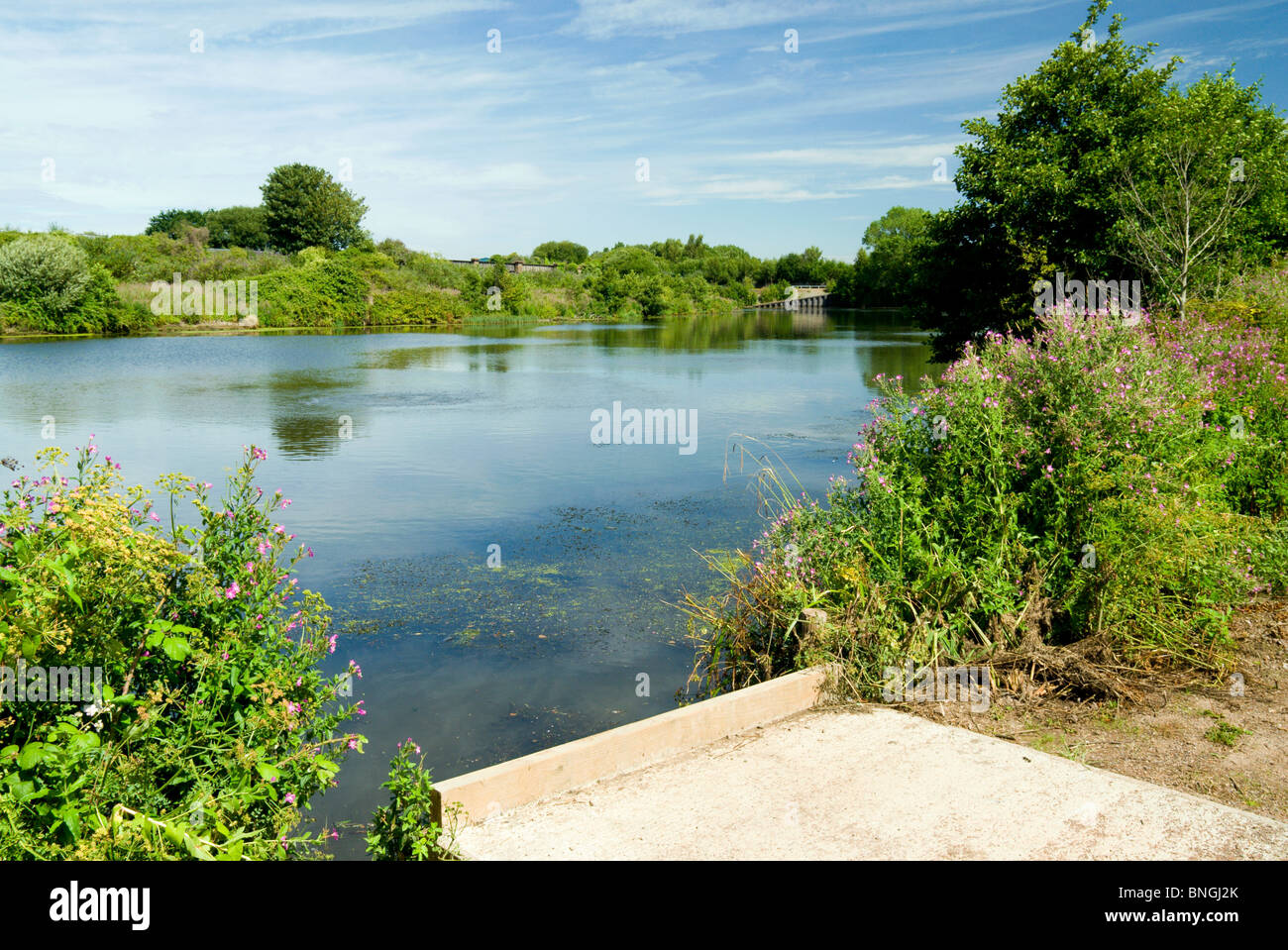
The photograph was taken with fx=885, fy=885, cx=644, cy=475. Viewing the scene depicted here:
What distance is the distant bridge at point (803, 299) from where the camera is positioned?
130m

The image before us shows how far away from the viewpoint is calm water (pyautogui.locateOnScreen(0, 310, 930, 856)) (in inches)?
253

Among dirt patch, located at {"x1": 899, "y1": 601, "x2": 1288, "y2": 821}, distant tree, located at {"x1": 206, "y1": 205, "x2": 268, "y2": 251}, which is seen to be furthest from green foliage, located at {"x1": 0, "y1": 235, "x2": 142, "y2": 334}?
dirt patch, located at {"x1": 899, "y1": 601, "x2": 1288, "y2": 821}

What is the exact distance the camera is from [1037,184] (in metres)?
20.1

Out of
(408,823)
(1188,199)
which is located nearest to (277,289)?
(1188,199)

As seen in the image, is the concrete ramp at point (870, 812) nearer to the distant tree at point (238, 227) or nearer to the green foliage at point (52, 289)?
the green foliage at point (52, 289)

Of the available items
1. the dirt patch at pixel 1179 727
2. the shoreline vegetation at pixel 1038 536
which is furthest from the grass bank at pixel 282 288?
the dirt patch at pixel 1179 727

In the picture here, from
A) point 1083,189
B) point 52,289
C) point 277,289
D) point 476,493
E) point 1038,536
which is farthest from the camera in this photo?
point 277,289

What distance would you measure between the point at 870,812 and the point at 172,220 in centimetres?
11305

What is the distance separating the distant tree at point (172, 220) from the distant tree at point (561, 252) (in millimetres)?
50471

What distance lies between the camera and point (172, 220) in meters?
98.9

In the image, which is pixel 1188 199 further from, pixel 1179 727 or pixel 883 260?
pixel 883 260

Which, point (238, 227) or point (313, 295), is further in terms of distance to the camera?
point (238, 227)

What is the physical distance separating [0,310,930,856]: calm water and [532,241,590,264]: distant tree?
376 ft
